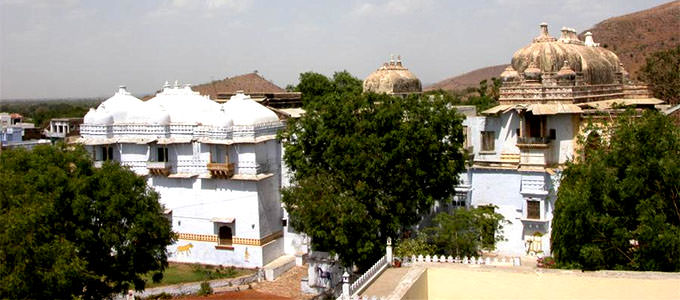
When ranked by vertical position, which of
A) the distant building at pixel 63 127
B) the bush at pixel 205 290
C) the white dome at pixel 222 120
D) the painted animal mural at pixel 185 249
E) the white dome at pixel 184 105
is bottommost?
the bush at pixel 205 290

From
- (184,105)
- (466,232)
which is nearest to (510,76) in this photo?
(466,232)

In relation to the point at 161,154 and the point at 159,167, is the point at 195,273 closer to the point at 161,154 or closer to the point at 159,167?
the point at 159,167

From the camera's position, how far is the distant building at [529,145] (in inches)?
846

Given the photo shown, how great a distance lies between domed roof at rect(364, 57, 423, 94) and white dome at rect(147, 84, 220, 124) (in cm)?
832

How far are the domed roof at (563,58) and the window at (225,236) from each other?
11.3 m

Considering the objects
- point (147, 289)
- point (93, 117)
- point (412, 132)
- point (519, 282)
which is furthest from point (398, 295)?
point (93, 117)

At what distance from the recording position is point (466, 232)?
19.8m

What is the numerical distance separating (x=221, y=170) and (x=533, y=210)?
30.7 feet

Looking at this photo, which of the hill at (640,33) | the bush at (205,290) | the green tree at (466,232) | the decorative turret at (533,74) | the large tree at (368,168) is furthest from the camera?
the hill at (640,33)

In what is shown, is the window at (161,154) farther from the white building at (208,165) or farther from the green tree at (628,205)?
the green tree at (628,205)

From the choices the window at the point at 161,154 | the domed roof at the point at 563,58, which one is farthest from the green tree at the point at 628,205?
the window at the point at 161,154

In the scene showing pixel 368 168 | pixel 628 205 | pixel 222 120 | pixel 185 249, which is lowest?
pixel 185 249

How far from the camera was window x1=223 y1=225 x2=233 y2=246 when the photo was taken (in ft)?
77.3

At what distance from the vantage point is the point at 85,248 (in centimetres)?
1512
